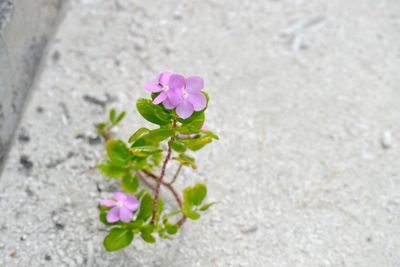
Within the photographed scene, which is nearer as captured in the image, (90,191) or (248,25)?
(90,191)

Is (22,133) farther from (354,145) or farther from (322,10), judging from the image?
(322,10)

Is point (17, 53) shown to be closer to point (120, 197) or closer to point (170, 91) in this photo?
point (120, 197)

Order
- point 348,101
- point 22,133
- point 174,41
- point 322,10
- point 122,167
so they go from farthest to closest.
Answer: point 322,10, point 174,41, point 348,101, point 22,133, point 122,167

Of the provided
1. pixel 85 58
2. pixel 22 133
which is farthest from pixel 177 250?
pixel 85 58

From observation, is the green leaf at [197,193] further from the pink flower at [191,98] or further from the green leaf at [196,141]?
the pink flower at [191,98]

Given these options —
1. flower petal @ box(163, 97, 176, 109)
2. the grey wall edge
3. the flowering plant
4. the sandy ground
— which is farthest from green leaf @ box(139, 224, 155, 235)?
the grey wall edge

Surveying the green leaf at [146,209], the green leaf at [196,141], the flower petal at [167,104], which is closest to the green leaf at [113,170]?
the green leaf at [146,209]

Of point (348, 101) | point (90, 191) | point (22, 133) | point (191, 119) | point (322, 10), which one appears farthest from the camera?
point (322, 10)

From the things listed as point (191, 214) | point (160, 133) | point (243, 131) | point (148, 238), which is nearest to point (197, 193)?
point (191, 214)
